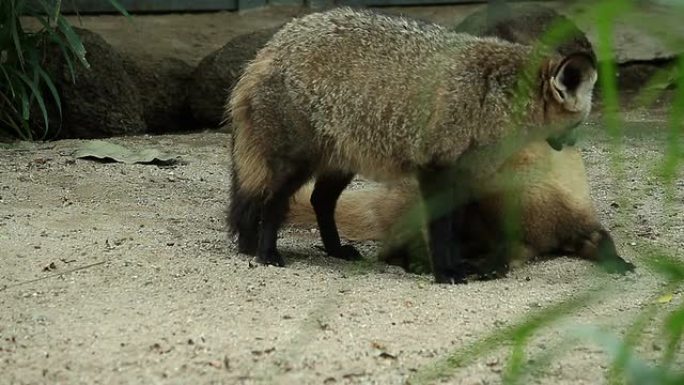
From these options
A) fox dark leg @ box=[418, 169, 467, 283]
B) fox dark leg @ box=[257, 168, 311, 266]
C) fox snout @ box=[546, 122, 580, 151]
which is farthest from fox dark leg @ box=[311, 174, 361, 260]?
fox snout @ box=[546, 122, 580, 151]

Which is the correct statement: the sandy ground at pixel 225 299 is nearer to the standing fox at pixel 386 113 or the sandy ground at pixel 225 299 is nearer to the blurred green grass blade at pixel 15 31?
the standing fox at pixel 386 113

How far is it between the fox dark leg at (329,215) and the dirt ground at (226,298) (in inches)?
3.2

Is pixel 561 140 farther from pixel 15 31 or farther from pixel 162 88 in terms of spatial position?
pixel 162 88

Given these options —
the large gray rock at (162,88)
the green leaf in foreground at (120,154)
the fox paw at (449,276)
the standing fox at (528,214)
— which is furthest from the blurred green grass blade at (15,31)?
the fox paw at (449,276)

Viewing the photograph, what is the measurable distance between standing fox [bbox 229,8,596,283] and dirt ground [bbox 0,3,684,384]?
214 mm

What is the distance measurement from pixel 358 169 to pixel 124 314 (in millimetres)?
1405

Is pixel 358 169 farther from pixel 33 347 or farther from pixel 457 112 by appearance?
pixel 33 347

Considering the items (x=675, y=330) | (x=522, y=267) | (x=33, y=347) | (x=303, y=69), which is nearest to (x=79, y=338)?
(x=33, y=347)

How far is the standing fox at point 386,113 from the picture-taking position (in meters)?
4.42

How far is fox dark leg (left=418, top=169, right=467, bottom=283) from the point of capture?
438cm

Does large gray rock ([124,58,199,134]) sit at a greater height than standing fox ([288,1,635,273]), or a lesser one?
lesser

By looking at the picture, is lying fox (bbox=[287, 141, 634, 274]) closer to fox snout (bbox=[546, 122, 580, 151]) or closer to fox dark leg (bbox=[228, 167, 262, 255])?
fox snout (bbox=[546, 122, 580, 151])

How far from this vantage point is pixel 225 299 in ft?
12.5

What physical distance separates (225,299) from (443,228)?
0.99 metres
